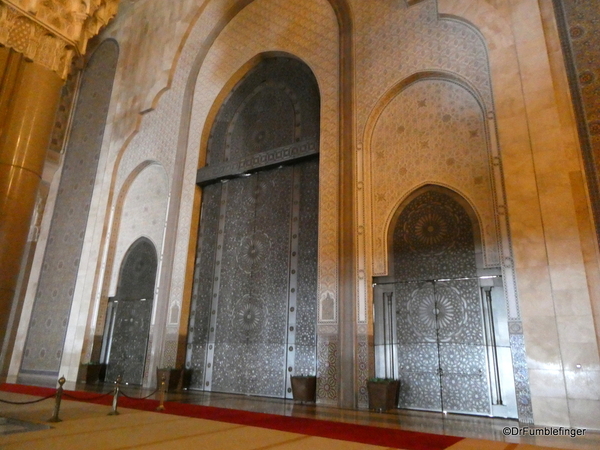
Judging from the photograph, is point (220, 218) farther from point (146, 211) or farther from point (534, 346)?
point (534, 346)

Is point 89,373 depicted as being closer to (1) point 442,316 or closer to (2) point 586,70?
A: (1) point 442,316

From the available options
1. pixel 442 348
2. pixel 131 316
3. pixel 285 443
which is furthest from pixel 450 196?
pixel 131 316

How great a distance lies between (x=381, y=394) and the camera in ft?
16.4

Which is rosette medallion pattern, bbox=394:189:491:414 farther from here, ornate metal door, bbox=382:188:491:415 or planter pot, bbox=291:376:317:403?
planter pot, bbox=291:376:317:403

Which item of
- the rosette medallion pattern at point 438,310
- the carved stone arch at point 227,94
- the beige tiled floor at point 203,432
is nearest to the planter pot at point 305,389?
the beige tiled floor at point 203,432

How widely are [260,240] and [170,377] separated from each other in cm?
262

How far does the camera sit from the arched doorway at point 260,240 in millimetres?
6465

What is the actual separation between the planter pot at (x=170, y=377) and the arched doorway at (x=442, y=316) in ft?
11.1

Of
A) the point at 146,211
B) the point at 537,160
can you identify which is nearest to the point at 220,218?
the point at 146,211

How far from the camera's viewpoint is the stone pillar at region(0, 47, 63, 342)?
317 centimetres

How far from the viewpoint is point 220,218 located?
25.6ft

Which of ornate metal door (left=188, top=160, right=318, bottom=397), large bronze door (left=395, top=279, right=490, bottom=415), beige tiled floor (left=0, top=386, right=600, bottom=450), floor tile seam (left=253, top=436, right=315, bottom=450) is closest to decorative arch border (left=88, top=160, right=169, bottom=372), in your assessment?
ornate metal door (left=188, top=160, right=318, bottom=397)

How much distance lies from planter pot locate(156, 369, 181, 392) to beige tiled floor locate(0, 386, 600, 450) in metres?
2.00

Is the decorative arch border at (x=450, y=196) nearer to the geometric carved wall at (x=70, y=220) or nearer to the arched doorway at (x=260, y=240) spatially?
the arched doorway at (x=260, y=240)
